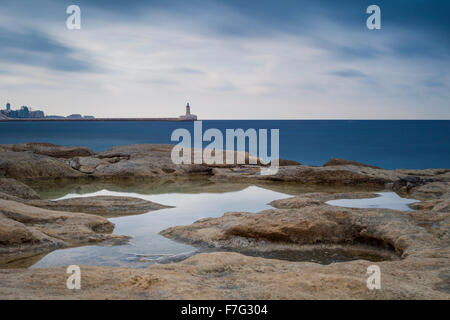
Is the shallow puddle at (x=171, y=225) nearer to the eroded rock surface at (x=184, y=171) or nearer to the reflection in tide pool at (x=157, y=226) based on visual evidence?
the reflection in tide pool at (x=157, y=226)

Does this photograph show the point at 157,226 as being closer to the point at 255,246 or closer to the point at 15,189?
the point at 255,246

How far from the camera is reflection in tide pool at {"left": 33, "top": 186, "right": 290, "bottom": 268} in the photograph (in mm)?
6211

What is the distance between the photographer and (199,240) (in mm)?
7270

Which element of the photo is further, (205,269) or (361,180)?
(361,180)

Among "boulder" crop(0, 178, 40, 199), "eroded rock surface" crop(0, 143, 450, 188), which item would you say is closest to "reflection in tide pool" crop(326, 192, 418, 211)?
"eroded rock surface" crop(0, 143, 450, 188)

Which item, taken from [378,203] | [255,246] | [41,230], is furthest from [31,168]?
[378,203]

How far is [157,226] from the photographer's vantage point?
8.73 meters

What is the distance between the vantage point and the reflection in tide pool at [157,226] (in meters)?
6.21

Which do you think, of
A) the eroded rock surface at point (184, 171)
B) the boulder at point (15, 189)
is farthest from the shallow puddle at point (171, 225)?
the eroded rock surface at point (184, 171)

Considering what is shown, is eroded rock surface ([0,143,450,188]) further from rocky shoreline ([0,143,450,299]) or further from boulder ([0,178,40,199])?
boulder ([0,178,40,199])

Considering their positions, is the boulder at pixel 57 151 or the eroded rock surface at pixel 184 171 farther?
the boulder at pixel 57 151

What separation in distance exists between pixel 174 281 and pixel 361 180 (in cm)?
1457
